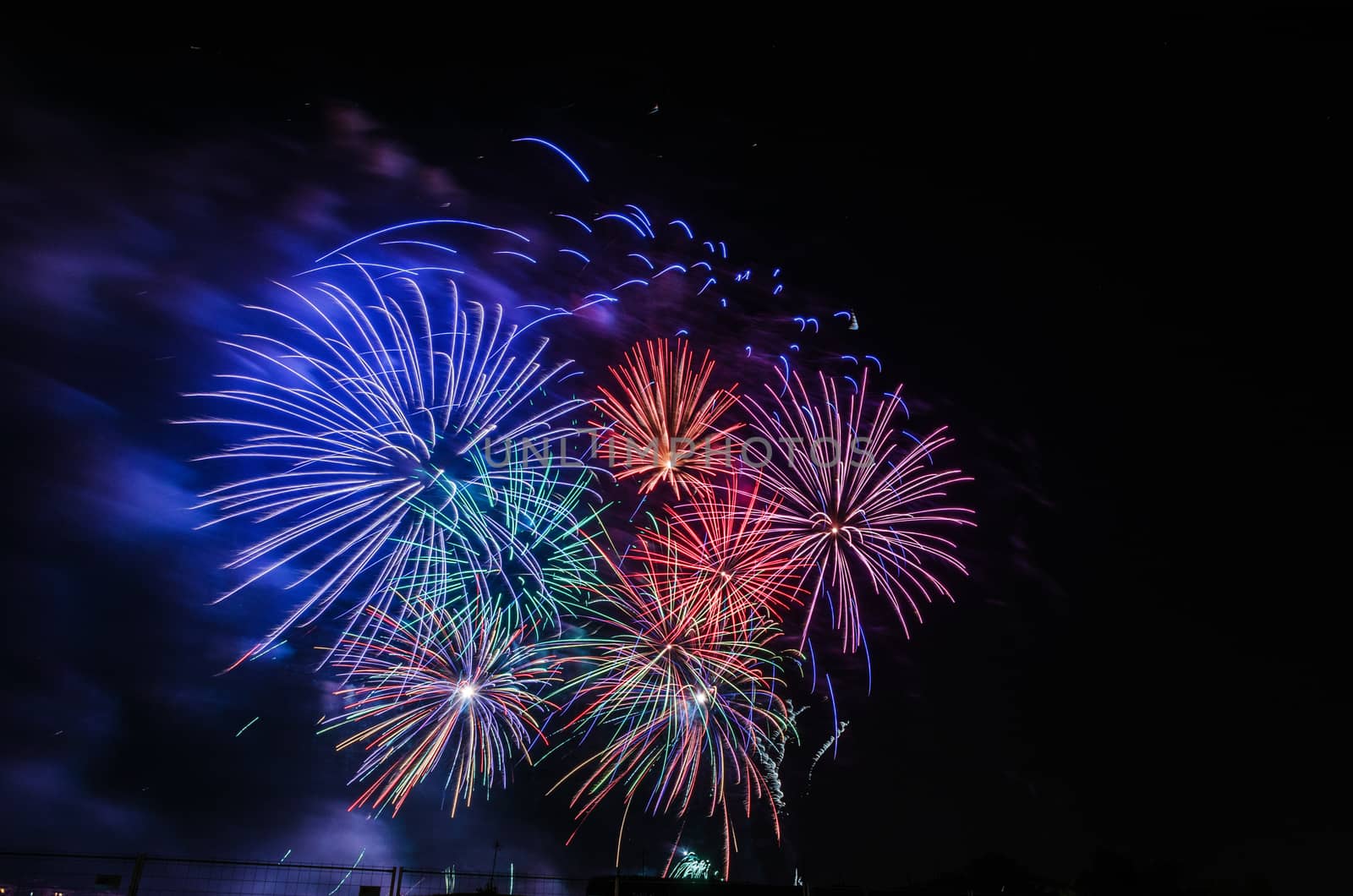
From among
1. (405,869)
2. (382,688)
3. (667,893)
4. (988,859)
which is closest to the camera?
(405,869)

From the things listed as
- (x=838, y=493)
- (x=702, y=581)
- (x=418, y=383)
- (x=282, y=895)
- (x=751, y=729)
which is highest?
(x=418, y=383)

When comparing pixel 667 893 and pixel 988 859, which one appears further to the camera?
pixel 988 859

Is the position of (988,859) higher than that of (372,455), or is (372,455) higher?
(372,455)

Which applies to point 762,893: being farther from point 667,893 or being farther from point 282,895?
point 282,895

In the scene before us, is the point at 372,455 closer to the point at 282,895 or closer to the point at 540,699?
the point at 540,699

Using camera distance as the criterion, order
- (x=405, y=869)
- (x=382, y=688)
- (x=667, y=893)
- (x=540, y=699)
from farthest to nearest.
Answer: (x=540, y=699) < (x=382, y=688) < (x=667, y=893) < (x=405, y=869)

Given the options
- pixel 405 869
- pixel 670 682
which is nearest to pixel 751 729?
pixel 670 682
